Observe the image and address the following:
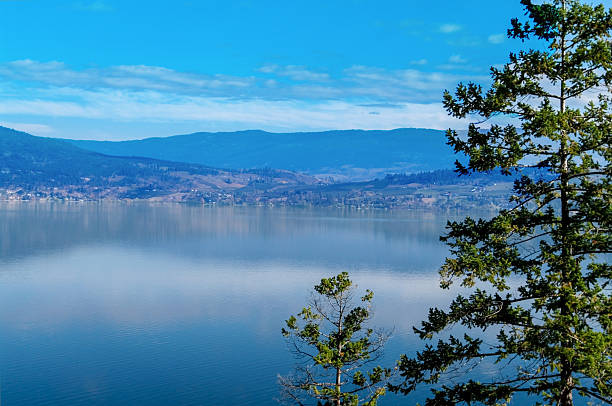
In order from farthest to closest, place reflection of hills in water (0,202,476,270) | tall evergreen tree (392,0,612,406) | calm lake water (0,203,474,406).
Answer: reflection of hills in water (0,202,476,270), calm lake water (0,203,474,406), tall evergreen tree (392,0,612,406)

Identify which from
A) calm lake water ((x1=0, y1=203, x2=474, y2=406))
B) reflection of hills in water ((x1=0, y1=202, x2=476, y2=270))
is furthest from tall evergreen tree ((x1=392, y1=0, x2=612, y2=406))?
reflection of hills in water ((x1=0, y1=202, x2=476, y2=270))

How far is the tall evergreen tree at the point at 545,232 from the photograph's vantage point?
15.6 m

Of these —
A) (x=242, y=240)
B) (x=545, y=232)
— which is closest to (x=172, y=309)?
(x=545, y=232)

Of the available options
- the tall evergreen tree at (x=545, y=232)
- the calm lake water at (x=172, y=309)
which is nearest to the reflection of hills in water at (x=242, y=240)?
the calm lake water at (x=172, y=309)

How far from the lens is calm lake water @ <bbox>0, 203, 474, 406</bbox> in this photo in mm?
41250

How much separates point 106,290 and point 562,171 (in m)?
68.8

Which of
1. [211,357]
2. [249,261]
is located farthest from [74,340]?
[249,261]

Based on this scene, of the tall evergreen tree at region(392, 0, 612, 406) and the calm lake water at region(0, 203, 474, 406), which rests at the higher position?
the tall evergreen tree at region(392, 0, 612, 406)

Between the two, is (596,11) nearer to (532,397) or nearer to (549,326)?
(549,326)

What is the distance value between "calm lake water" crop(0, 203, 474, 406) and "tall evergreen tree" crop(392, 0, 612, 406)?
22996mm

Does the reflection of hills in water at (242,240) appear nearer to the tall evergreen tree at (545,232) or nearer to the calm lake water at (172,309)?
the calm lake water at (172,309)

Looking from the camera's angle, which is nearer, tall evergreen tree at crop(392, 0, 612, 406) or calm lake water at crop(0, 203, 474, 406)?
tall evergreen tree at crop(392, 0, 612, 406)

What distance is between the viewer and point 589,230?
16.3 meters

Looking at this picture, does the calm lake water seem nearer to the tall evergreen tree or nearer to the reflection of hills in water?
the reflection of hills in water
